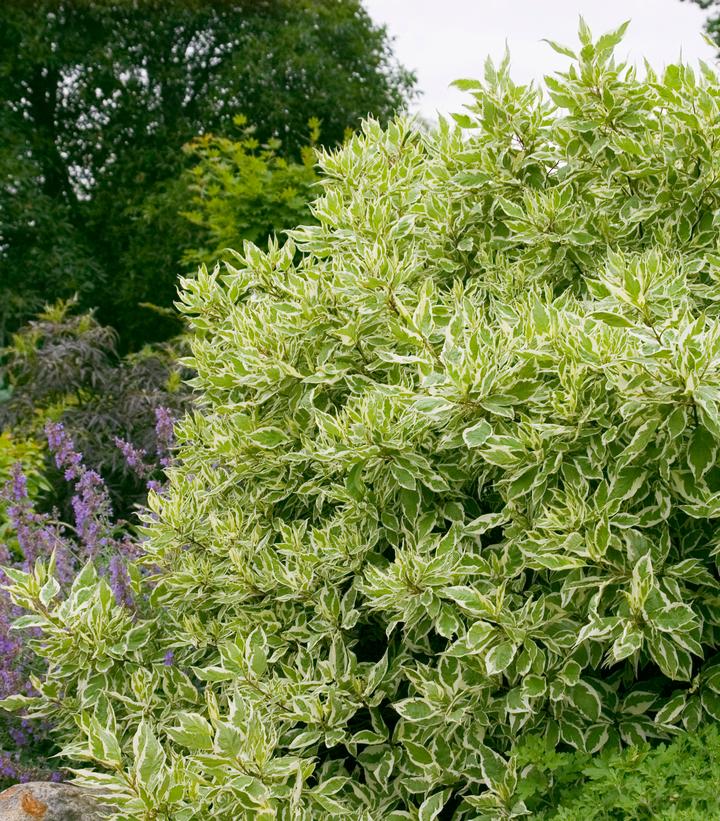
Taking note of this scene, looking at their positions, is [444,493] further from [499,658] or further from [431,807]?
[431,807]

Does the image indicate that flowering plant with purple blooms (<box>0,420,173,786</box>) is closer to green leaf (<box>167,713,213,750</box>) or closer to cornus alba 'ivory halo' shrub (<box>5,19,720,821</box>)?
cornus alba 'ivory halo' shrub (<box>5,19,720,821</box>)

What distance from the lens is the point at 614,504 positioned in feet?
7.79

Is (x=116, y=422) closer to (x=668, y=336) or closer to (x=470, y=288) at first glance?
(x=470, y=288)

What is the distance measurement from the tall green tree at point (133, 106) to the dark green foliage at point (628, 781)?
11135mm

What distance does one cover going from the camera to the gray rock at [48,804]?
9.36 feet

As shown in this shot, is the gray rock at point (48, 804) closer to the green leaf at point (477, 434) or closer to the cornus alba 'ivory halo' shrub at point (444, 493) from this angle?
the cornus alba 'ivory halo' shrub at point (444, 493)

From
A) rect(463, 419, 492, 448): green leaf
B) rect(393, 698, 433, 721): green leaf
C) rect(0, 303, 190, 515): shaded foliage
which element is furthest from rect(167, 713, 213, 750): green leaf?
rect(0, 303, 190, 515): shaded foliage

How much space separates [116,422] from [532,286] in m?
4.97

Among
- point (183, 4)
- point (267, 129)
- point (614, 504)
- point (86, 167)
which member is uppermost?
point (183, 4)

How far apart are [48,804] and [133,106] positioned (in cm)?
1291

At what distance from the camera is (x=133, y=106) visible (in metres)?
14.3

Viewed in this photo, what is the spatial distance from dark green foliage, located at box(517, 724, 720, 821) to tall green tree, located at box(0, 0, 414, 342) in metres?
11.1

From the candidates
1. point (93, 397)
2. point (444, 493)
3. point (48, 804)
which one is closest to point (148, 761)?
point (48, 804)

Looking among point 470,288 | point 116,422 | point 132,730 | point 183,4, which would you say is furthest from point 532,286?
point 183,4
